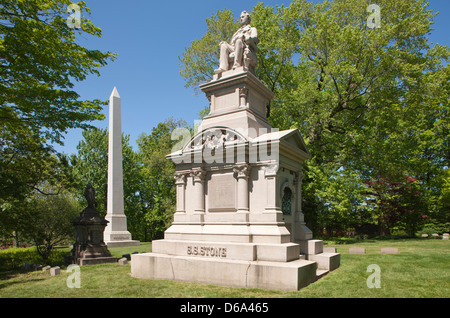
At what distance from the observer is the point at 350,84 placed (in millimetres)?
22781

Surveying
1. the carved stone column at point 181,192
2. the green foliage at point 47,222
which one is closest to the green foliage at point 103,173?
the green foliage at point 47,222

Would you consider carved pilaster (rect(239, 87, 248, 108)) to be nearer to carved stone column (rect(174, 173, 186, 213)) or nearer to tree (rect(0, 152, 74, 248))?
carved stone column (rect(174, 173, 186, 213))

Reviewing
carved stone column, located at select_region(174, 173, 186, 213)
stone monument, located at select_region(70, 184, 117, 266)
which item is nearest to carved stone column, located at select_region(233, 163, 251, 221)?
carved stone column, located at select_region(174, 173, 186, 213)

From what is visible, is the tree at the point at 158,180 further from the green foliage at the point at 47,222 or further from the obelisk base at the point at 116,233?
the green foliage at the point at 47,222

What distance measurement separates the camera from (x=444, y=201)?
86.4ft

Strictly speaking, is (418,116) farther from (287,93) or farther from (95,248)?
(95,248)

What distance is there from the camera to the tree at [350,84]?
21.2m

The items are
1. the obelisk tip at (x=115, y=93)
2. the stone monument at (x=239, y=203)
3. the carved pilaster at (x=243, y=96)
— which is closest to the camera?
the stone monument at (x=239, y=203)

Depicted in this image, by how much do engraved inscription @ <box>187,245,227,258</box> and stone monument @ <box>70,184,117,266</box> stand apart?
280 inches

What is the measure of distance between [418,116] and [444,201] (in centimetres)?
853

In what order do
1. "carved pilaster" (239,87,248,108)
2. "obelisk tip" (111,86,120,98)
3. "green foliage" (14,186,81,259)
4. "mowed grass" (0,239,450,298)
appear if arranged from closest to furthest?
1. "mowed grass" (0,239,450,298)
2. "carved pilaster" (239,87,248,108)
3. "green foliage" (14,186,81,259)
4. "obelisk tip" (111,86,120,98)

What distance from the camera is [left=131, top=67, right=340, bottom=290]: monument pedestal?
335 inches

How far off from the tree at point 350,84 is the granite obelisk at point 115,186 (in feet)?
40.1
